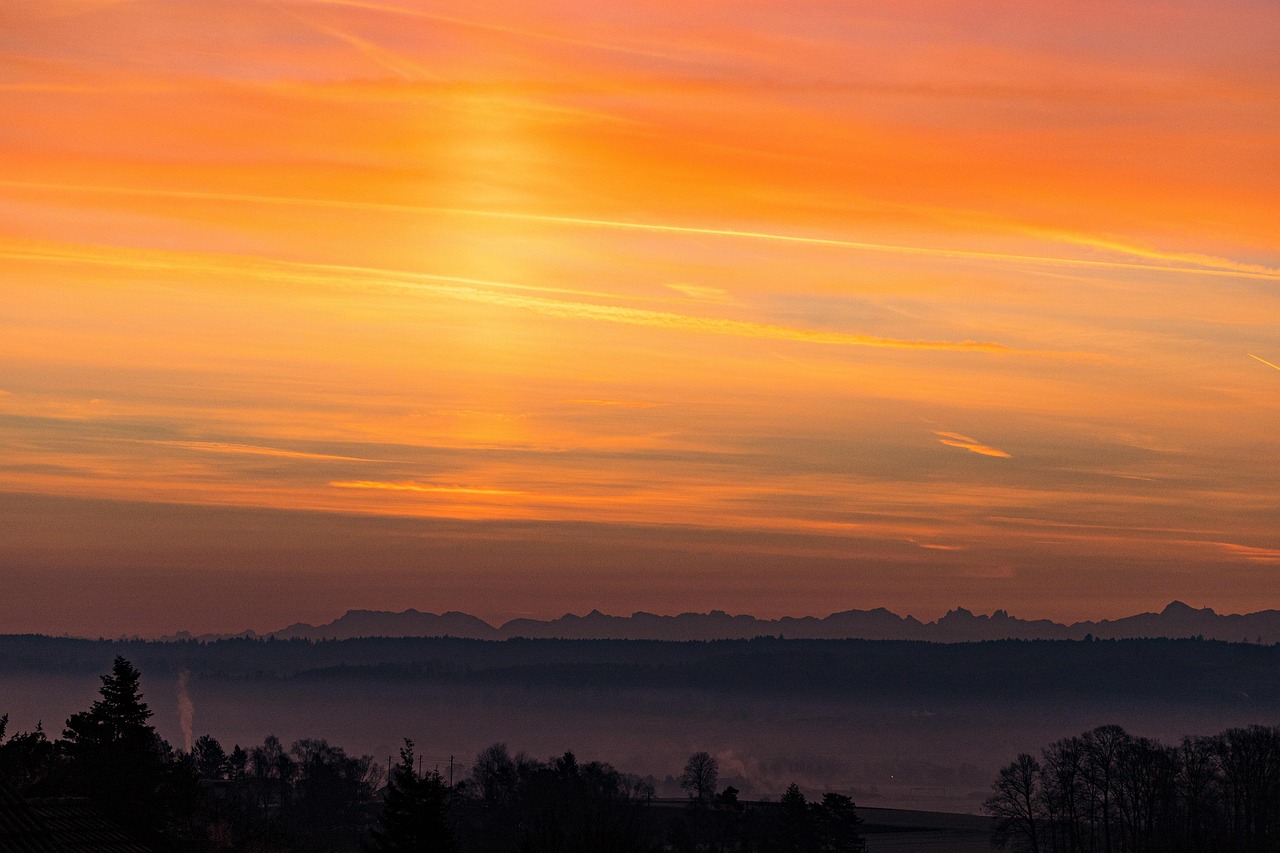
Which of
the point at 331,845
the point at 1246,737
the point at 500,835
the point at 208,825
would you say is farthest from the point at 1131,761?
the point at 208,825

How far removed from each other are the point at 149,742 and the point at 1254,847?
10315 cm

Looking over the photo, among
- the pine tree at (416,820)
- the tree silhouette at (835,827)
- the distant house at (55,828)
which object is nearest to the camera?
the distant house at (55,828)

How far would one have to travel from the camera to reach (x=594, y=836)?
195ft

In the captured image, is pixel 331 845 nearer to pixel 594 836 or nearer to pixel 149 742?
pixel 149 742

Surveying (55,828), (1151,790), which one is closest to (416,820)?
(55,828)

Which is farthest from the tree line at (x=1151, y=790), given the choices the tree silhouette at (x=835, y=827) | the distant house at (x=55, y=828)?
the distant house at (x=55, y=828)

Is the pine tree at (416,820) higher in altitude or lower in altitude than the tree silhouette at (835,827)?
higher

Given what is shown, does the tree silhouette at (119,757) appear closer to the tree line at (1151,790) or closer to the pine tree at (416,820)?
the pine tree at (416,820)

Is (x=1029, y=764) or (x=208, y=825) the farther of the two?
(x=1029, y=764)

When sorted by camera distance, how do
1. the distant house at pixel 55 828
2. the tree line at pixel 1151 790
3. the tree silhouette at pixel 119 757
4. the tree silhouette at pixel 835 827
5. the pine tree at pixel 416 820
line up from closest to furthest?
the distant house at pixel 55 828 < the pine tree at pixel 416 820 < the tree silhouette at pixel 119 757 < the tree silhouette at pixel 835 827 < the tree line at pixel 1151 790

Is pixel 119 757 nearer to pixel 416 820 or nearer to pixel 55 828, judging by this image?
pixel 55 828

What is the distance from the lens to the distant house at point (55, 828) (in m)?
56.0

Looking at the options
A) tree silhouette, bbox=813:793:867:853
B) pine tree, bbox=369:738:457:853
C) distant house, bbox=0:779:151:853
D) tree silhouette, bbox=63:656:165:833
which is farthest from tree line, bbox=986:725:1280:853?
distant house, bbox=0:779:151:853

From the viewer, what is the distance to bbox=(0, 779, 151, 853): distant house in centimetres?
5597
